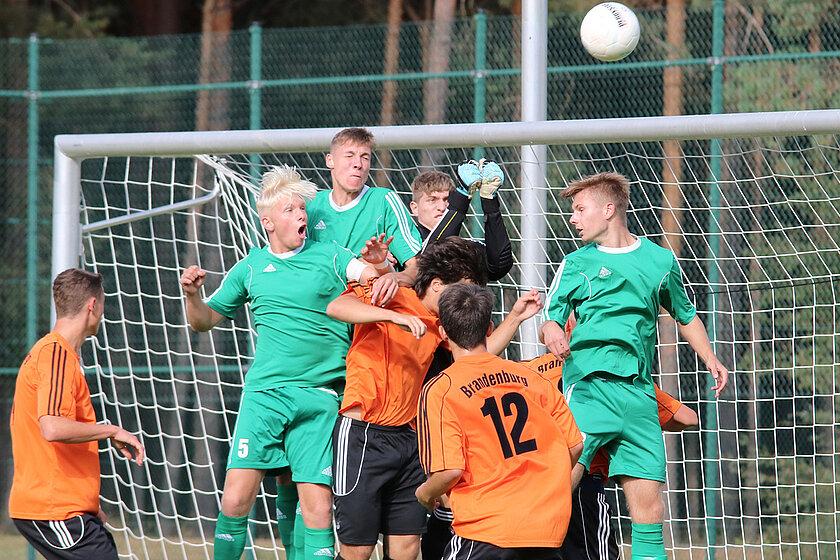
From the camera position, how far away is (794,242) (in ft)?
26.0

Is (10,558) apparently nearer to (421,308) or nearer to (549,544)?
(421,308)

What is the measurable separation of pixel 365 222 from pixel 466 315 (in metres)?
1.40

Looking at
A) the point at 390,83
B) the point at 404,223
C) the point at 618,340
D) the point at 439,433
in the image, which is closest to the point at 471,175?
the point at 404,223

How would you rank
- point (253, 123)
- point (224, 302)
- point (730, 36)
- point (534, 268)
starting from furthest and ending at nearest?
point (253, 123)
point (730, 36)
point (534, 268)
point (224, 302)

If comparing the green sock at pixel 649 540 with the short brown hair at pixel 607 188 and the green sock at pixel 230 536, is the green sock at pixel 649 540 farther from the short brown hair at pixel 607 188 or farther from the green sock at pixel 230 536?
the green sock at pixel 230 536

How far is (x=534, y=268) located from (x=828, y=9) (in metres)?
4.54

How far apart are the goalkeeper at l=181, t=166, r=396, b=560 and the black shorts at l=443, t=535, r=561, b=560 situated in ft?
3.96

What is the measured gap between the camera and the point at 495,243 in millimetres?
4836

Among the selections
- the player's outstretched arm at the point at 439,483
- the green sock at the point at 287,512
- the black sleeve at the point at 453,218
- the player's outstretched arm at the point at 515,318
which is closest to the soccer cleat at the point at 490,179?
the black sleeve at the point at 453,218

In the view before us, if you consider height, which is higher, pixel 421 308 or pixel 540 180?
pixel 540 180

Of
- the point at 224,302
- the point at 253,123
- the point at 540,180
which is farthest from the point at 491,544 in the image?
the point at 253,123

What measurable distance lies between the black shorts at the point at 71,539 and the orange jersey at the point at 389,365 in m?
1.11

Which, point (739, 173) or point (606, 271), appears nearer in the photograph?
point (606, 271)

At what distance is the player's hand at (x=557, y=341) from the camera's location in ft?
14.7
